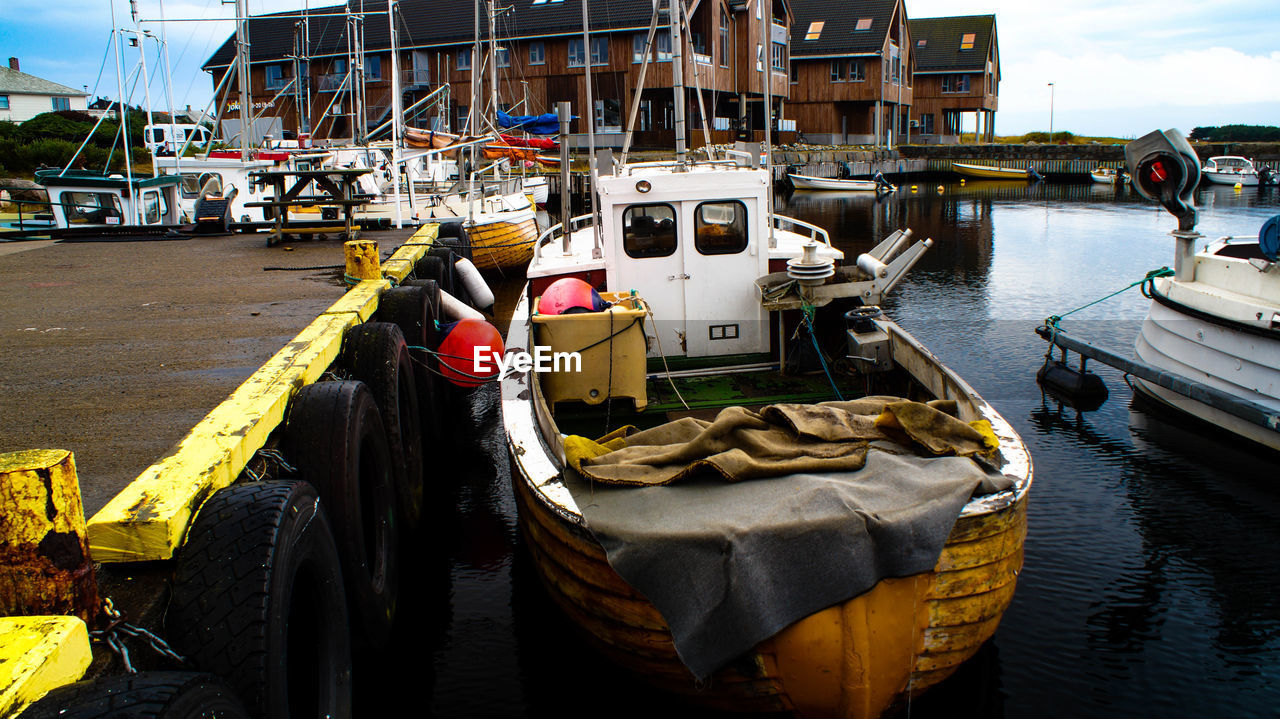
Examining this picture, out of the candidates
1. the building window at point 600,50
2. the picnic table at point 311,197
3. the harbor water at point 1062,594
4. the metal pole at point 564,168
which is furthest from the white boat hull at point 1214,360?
the building window at point 600,50

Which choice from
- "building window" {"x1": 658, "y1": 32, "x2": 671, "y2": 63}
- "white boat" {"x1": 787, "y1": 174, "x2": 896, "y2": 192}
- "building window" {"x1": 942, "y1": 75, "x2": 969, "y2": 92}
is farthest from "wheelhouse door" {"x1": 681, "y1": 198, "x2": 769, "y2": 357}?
"building window" {"x1": 942, "y1": 75, "x2": 969, "y2": 92}

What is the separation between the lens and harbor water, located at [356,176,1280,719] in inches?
201

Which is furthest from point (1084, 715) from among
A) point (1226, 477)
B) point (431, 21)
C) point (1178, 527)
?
point (431, 21)

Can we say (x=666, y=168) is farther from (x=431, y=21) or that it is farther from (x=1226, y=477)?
(x=431, y=21)

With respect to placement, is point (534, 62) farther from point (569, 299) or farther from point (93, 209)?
point (569, 299)

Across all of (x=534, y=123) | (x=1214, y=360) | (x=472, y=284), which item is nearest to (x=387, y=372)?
(x=472, y=284)

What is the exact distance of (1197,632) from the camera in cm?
577

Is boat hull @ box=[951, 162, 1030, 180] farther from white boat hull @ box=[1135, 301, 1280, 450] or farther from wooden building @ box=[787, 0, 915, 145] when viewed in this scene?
white boat hull @ box=[1135, 301, 1280, 450]

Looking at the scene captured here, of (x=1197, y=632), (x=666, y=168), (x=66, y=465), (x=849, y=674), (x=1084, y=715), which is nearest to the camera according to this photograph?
(x=66, y=465)

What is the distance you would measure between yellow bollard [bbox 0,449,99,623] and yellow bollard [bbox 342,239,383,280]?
585 cm

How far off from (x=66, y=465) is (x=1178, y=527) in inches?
307

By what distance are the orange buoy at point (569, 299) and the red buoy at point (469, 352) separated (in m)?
1.39

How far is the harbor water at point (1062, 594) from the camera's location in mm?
5102

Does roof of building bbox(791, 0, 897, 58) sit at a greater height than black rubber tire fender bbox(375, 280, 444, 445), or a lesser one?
greater
